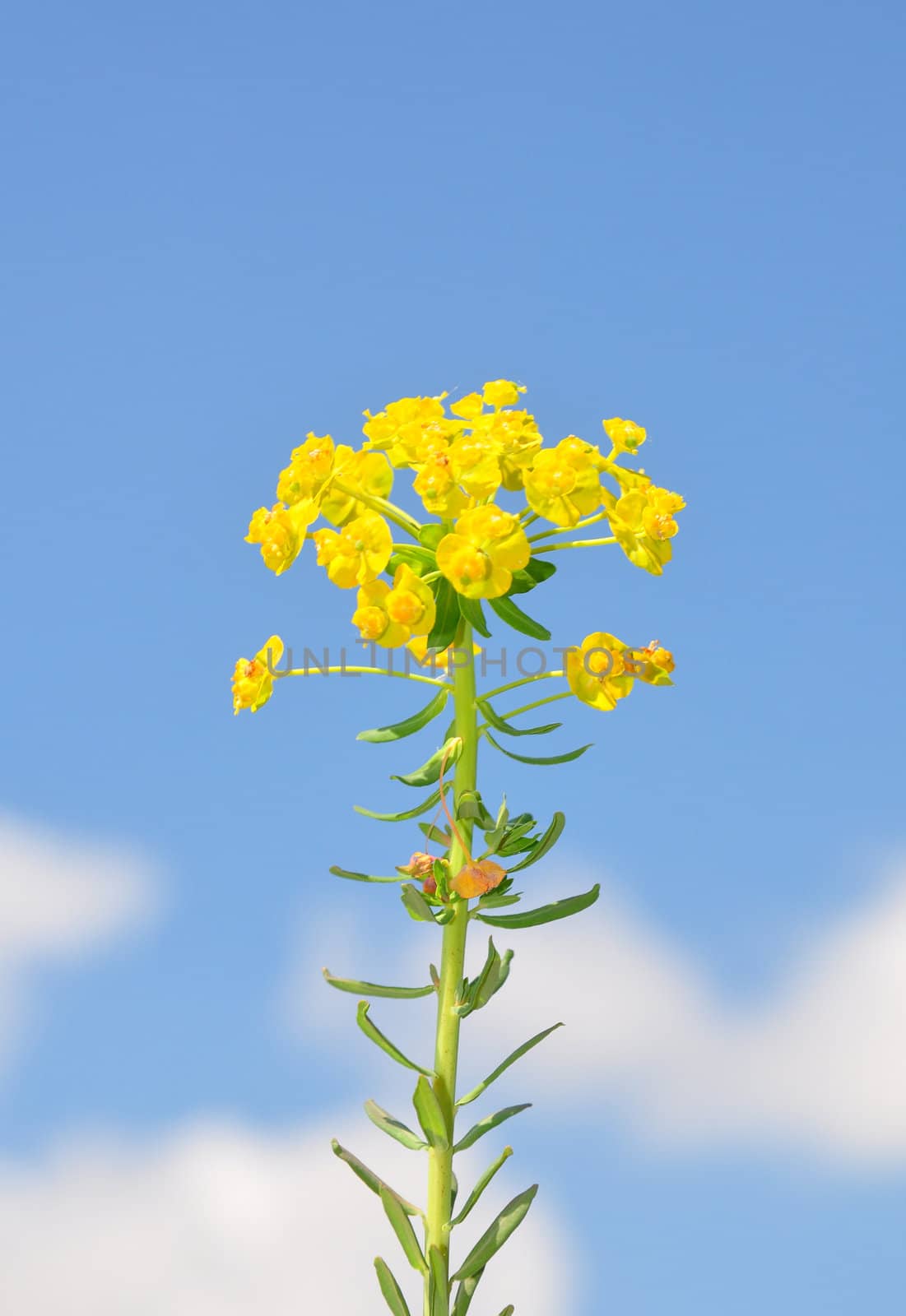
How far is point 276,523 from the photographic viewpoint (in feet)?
10.5

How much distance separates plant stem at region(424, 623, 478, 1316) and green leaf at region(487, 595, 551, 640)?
0.34ft

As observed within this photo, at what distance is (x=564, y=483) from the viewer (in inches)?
121

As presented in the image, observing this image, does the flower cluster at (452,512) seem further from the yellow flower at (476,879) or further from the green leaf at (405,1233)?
the green leaf at (405,1233)

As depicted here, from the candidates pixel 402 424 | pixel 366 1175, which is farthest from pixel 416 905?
pixel 402 424

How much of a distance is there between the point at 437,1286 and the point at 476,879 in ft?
3.43

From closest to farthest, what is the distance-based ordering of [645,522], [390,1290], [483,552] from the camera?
[483,552]
[390,1290]
[645,522]

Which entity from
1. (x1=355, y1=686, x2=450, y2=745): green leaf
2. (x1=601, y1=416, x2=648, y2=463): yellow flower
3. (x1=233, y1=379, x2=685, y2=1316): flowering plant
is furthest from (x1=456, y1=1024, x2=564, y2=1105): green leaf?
(x1=601, y1=416, x2=648, y2=463): yellow flower

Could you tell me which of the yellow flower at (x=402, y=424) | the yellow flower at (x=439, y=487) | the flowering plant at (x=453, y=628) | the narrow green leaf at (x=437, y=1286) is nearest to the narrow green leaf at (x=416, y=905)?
the flowering plant at (x=453, y=628)

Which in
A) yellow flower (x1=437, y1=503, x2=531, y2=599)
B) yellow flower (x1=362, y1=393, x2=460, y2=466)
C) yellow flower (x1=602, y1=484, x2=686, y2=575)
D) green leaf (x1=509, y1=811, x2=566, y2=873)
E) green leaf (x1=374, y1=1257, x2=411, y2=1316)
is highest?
yellow flower (x1=362, y1=393, x2=460, y2=466)

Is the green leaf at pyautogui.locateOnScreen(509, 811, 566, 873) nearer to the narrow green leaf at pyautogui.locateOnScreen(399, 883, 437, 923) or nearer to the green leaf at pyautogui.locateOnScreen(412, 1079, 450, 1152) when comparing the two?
→ the narrow green leaf at pyautogui.locateOnScreen(399, 883, 437, 923)

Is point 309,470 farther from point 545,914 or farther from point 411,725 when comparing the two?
point 545,914

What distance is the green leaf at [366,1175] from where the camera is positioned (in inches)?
123

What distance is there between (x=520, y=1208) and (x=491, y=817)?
1038 millimetres

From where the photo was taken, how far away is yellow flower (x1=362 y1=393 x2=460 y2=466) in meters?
3.23
